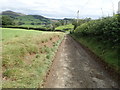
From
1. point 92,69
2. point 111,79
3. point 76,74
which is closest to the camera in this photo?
point 111,79

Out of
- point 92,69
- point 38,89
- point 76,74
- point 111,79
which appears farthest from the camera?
point 92,69

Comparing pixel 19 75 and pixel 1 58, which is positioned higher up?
pixel 1 58

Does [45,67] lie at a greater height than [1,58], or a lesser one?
lesser

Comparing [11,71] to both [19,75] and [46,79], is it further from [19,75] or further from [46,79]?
[46,79]

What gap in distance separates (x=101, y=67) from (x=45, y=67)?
328 cm

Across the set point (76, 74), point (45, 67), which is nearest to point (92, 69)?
point (76, 74)

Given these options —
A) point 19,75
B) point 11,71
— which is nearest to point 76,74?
point 19,75

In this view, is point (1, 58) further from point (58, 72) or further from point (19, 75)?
point (58, 72)

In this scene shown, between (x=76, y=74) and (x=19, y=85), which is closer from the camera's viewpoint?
(x=19, y=85)

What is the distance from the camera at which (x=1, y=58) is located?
714cm

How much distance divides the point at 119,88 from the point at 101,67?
245cm

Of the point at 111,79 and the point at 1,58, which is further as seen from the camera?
the point at 1,58

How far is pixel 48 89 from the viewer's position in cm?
477

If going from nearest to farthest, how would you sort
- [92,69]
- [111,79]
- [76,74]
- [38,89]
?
1. [38,89]
2. [111,79]
3. [76,74]
4. [92,69]
